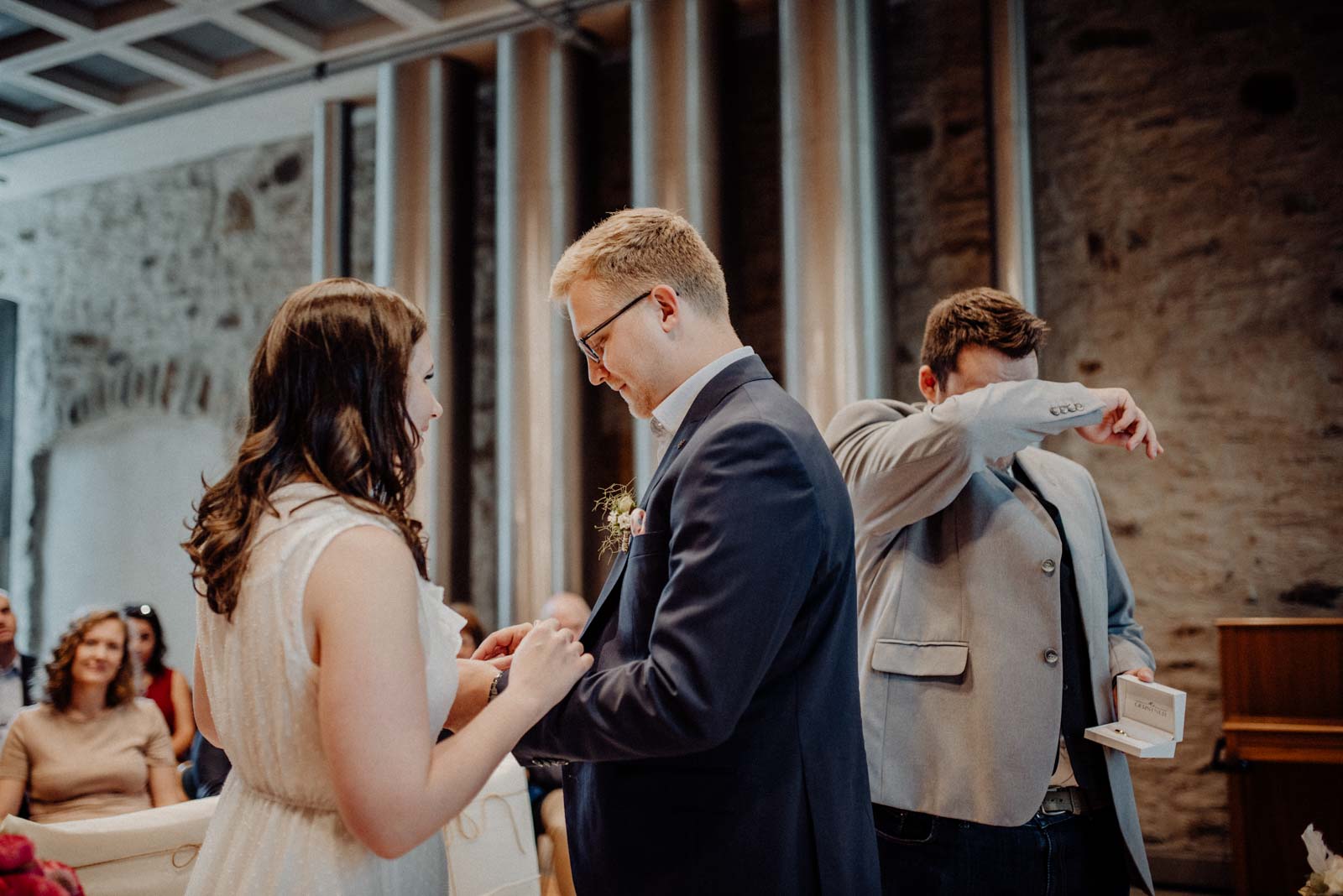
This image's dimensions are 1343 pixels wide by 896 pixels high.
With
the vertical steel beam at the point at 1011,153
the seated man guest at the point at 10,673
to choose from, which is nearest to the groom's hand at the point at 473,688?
the vertical steel beam at the point at 1011,153

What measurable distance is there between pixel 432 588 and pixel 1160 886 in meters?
A: 4.16

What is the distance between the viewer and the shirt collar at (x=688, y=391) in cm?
162

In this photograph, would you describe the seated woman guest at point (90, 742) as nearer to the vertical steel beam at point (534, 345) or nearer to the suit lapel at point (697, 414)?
the vertical steel beam at point (534, 345)

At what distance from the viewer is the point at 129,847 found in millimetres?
2223

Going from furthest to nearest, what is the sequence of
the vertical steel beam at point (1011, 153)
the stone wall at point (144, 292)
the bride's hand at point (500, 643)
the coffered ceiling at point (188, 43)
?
the stone wall at point (144, 292), the coffered ceiling at point (188, 43), the vertical steel beam at point (1011, 153), the bride's hand at point (500, 643)

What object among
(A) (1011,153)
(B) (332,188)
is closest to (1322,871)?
(A) (1011,153)

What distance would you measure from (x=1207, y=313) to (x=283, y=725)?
440 centimetres

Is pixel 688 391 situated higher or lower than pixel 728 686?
higher

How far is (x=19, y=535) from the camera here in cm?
767

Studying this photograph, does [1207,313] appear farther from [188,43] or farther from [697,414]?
[188,43]

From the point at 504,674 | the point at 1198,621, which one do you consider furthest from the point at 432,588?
the point at 1198,621

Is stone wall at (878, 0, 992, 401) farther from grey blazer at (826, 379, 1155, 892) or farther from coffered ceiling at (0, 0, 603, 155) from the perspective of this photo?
grey blazer at (826, 379, 1155, 892)

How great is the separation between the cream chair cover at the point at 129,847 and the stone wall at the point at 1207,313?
12.4 ft

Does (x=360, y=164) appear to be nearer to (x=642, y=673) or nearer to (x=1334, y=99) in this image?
(x=1334, y=99)
